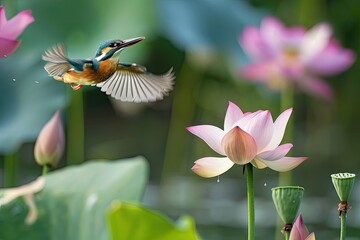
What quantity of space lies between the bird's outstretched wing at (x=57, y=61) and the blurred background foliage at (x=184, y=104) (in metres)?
0.67

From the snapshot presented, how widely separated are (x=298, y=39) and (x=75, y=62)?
60.6 inches

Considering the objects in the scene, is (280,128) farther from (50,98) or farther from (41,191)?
(50,98)

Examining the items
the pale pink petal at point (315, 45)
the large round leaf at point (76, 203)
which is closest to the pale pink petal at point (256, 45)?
the pale pink petal at point (315, 45)

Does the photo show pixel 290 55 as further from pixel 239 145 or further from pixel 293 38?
pixel 239 145

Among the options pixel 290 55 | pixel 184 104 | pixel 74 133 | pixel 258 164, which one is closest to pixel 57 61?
pixel 258 164

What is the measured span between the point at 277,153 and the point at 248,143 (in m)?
0.02

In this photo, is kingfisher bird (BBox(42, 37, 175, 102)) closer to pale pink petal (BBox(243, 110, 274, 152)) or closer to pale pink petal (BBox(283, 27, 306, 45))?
pale pink petal (BBox(243, 110, 274, 152))

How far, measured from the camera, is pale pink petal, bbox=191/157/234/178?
0.43 meters

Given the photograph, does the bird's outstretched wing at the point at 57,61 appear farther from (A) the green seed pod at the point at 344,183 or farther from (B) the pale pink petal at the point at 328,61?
(B) the pale pink petal at the point at 328,61

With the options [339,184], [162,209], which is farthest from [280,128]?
[162,209]

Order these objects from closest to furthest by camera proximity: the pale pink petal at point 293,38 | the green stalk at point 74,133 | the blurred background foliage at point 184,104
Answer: the blurred background foliage at point 184,104
the pale pink petal at point 293,38
the green stalk at point 74,133

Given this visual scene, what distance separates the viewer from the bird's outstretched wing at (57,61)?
376 millimetres

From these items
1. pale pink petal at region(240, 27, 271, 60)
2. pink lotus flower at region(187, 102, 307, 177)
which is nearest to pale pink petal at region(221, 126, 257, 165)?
pink lotus flower at region(187, 102, 307, 177)

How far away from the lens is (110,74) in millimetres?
383
